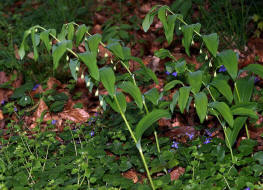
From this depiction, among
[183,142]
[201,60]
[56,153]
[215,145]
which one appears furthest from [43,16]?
[215,145]

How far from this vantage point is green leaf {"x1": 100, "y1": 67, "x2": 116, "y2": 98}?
159cm

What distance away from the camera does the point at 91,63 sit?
1.55 meters

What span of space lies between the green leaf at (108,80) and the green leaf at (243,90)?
2.34 feet

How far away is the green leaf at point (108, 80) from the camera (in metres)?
1.59

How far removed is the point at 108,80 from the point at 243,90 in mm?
770

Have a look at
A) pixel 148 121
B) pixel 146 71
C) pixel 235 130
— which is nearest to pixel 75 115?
pixel 146 71

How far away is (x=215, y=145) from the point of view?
2.05 metres

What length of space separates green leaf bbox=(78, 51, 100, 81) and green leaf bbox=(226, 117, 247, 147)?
2.49 ft

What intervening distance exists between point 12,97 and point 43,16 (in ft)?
3.73

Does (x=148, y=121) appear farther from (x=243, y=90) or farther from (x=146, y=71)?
(x=243, y=90)

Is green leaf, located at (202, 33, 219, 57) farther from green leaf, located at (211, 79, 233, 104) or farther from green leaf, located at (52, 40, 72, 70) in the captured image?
green leaf, located at (52, 40, 72, 70)

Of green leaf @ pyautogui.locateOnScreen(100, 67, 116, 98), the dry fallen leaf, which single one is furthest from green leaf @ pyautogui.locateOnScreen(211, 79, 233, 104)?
the dry fallen leaf

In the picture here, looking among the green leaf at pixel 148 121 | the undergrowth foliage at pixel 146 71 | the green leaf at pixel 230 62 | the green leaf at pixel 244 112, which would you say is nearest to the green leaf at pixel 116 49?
the undergrowth foliage at pixel 146 71

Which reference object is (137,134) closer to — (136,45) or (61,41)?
(61,41)
